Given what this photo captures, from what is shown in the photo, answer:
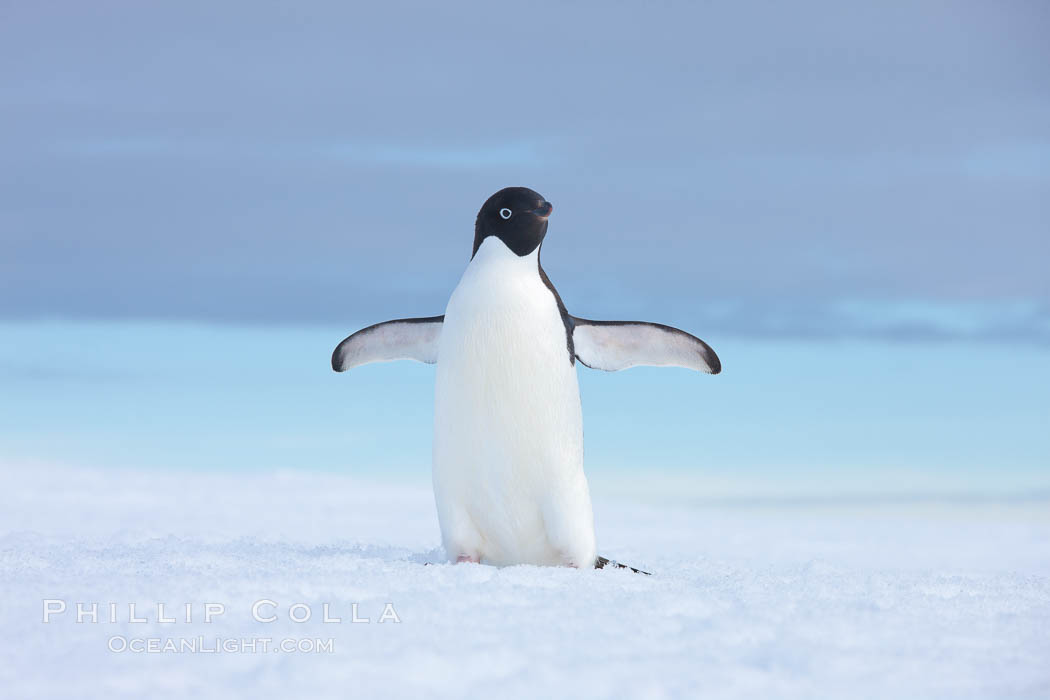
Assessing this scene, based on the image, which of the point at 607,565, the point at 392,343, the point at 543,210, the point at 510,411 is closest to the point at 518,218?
the point at 543,210

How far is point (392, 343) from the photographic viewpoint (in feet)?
19.7

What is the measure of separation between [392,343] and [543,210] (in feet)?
4.26

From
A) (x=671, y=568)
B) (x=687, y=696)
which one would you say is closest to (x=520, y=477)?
(x=671, y=568)

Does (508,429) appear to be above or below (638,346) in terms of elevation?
below

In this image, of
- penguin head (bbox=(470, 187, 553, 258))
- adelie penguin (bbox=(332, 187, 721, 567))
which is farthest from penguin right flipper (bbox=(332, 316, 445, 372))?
penguin head (bbox=(470, 187, 553, 258))

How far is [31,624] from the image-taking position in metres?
3.48

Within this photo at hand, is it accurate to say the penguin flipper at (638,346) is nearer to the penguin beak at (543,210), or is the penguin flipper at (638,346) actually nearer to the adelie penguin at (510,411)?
the adelie penguin at (510,411)

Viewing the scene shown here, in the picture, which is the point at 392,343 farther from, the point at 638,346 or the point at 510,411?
the point at 638,346

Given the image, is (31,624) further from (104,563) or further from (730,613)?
(730,613)

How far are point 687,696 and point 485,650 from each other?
657 millimetres

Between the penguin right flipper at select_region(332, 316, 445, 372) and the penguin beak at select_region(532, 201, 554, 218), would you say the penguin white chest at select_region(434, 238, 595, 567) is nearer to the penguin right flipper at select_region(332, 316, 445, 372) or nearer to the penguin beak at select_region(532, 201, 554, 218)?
the penguin beak at select_region(532, 201, 554, 218)

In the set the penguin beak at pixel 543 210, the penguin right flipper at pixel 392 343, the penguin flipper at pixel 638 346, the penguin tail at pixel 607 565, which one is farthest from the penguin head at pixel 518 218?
the penguin tail at pixel 607 565

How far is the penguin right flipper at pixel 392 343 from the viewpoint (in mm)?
5918

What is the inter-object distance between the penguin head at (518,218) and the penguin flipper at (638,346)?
Result: 617mm
